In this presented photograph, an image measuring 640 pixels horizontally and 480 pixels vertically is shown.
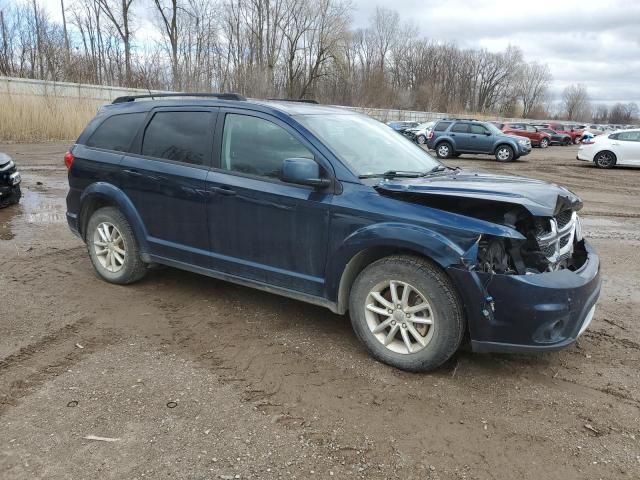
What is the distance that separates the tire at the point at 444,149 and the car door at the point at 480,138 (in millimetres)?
979

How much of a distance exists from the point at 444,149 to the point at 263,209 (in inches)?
834

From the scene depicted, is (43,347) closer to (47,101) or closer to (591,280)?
(591,280)

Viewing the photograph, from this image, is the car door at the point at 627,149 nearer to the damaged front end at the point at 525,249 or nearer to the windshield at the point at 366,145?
the windshield at the point at 366,145

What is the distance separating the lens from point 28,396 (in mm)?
3148

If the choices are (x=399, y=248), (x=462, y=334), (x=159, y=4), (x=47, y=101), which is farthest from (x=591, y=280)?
(x=159, y=4)

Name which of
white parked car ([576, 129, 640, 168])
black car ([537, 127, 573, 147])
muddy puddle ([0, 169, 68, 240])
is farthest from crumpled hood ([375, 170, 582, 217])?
black car ([537, 127, 573, 147])

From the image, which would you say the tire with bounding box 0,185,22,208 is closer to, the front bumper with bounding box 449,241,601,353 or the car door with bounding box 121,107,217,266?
the car door with bounding box 121,107,217,266

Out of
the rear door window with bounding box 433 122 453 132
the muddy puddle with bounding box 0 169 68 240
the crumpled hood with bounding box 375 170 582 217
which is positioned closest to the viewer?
the crumpled hood with bounding box 375 170 582 217

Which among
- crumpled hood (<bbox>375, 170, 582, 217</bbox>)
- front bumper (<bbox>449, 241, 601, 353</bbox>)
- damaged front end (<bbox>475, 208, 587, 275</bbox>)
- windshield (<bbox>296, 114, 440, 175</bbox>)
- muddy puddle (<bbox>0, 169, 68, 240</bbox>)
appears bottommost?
muddy puddle (<bbox>0, 169, 68, 240</bbox>)

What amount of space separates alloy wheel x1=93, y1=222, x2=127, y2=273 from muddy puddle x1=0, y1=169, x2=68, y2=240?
2.50 metres

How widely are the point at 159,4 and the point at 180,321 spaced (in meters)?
49.1

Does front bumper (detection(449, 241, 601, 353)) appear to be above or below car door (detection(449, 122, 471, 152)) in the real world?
below

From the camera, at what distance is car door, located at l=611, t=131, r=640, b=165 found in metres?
19.2

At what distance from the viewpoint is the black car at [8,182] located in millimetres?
8250
